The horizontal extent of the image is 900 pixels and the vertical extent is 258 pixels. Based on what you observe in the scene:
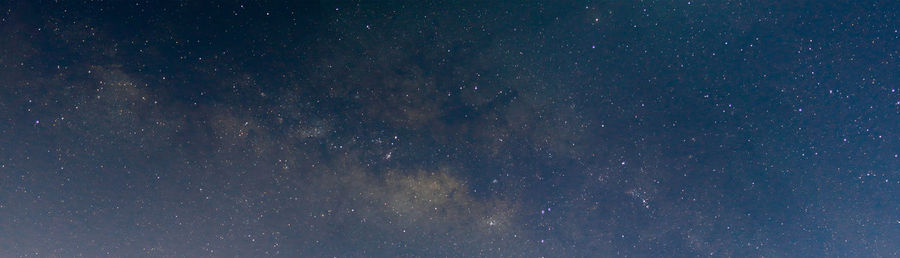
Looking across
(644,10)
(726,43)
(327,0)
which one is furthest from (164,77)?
(726,43)

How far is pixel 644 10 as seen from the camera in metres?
3.19

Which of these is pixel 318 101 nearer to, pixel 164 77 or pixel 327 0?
pixel 327 0

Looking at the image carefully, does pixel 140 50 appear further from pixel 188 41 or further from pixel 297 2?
pixel 297 2

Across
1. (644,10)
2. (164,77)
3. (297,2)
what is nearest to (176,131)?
(164,77)

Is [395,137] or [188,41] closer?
[188,41]

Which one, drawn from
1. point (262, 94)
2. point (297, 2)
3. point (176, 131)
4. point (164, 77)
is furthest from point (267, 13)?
point (176, 131)

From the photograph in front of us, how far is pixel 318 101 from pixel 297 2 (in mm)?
579

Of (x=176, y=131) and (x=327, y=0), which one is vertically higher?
(x=327, y=0)

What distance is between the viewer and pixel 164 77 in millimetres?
3240

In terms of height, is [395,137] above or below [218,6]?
below

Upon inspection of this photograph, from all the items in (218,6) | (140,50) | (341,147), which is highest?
(218,6)

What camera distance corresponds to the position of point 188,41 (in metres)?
3.19

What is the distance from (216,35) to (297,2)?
0.50 metres

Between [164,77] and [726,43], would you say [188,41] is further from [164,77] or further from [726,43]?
[726,43]
